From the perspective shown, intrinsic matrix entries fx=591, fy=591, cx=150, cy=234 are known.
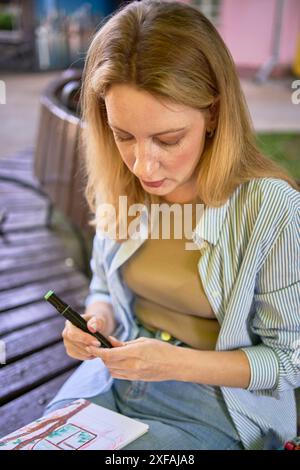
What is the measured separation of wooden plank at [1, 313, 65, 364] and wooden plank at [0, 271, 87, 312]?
20cm

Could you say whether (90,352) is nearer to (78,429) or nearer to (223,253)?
(78,429)

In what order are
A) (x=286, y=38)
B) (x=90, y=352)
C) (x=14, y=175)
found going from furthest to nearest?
(x=286, y=38) < (x=14, y=175) < (x=90, y=352)

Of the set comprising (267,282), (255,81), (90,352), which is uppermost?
(267,282)

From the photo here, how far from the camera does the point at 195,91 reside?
1.16 m

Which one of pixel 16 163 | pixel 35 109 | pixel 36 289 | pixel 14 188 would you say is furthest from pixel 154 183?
pixel 35 109

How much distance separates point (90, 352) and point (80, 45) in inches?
495

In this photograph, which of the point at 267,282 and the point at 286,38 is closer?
the point at 267,282

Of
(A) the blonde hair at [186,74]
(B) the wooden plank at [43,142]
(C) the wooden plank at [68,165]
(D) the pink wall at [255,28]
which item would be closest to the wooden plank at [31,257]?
(C) the wooden plank at [68,165]

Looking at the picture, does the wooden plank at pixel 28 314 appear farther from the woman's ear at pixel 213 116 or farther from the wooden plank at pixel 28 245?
the woman's ear at pixel 213 116

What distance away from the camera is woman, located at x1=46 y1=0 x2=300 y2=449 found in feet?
3.83

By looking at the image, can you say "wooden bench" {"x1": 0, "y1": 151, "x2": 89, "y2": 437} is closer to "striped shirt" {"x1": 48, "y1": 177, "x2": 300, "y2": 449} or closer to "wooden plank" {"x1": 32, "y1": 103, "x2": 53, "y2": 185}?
"wooden plank" {"x1": 32, "y1": 103, "x2": 53, "y2": 185}

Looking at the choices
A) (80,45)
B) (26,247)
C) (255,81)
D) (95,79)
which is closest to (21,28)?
(80,45)

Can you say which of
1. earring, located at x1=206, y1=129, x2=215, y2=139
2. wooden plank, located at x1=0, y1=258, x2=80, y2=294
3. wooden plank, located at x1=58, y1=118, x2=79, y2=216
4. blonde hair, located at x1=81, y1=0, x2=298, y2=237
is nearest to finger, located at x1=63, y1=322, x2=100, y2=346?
blonde hair, located at x1=81, y1=0, x2=298, y2=237

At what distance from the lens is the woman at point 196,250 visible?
1.17 meters
